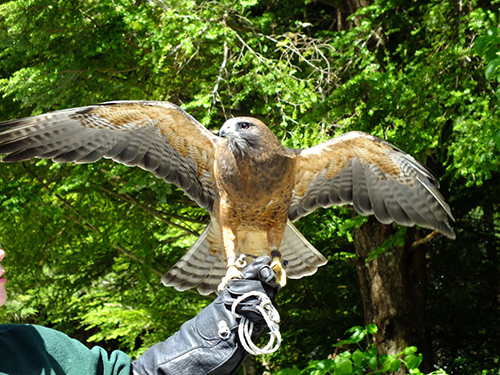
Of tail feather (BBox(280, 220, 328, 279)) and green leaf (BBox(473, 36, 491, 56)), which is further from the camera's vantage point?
tail feather (BBox(280, 220, 328, 279))

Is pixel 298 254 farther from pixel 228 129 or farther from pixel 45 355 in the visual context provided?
pixel 45 355

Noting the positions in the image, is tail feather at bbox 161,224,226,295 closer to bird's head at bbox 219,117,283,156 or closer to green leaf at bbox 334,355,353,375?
bird's head at bbox 219,117,283,156

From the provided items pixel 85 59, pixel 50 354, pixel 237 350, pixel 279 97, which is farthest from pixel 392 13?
pixel 50 354

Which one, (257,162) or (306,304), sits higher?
(257,162)

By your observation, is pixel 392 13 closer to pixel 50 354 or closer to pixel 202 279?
pixel 202 279

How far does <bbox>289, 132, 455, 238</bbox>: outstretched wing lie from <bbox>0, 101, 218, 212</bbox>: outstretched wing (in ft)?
2.11

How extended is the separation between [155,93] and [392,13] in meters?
2.77

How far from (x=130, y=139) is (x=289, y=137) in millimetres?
2058

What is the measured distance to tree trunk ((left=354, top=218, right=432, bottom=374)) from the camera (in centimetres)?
638

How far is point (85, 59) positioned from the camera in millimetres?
5953

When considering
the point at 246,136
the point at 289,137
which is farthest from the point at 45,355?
the point at 289,137

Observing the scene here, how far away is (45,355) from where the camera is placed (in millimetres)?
1997

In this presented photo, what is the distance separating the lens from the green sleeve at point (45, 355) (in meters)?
1.93

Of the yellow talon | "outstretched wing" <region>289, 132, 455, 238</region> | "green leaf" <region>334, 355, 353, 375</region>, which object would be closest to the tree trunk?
"outstretched wing" <region>289, 132, 455, 238</region>
